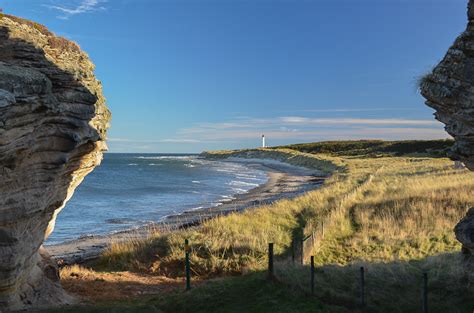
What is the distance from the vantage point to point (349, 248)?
64.3 feet

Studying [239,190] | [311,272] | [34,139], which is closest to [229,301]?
[311,272]

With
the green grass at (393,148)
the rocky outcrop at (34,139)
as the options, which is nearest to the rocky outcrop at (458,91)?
the rocky outcrop at (34,139)

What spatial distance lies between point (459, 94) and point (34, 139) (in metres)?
11.0

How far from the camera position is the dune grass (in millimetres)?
12742

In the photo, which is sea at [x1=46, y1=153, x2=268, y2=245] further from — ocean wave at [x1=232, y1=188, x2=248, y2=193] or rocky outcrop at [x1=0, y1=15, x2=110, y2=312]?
rocky outcrop at [x1=0, y1=15, x2=110, y2=312]

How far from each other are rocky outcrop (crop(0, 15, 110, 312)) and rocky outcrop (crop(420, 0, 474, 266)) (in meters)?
9.95

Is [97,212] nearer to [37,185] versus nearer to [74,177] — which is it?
[74,177]

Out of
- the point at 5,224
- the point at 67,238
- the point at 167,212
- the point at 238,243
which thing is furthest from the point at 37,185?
the point at 167,212

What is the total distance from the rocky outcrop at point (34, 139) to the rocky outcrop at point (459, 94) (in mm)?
9952

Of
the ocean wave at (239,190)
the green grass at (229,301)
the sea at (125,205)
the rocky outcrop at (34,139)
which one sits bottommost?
the sea at (125,205)

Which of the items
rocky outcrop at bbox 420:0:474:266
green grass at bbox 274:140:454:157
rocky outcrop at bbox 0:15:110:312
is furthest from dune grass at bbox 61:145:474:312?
green grass at bbox 274:140:454:157

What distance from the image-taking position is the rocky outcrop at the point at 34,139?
1053 centimetres

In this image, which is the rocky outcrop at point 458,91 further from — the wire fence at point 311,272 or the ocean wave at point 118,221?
the ocean wave at point 118,221

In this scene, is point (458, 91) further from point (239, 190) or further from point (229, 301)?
point (239, 190)
